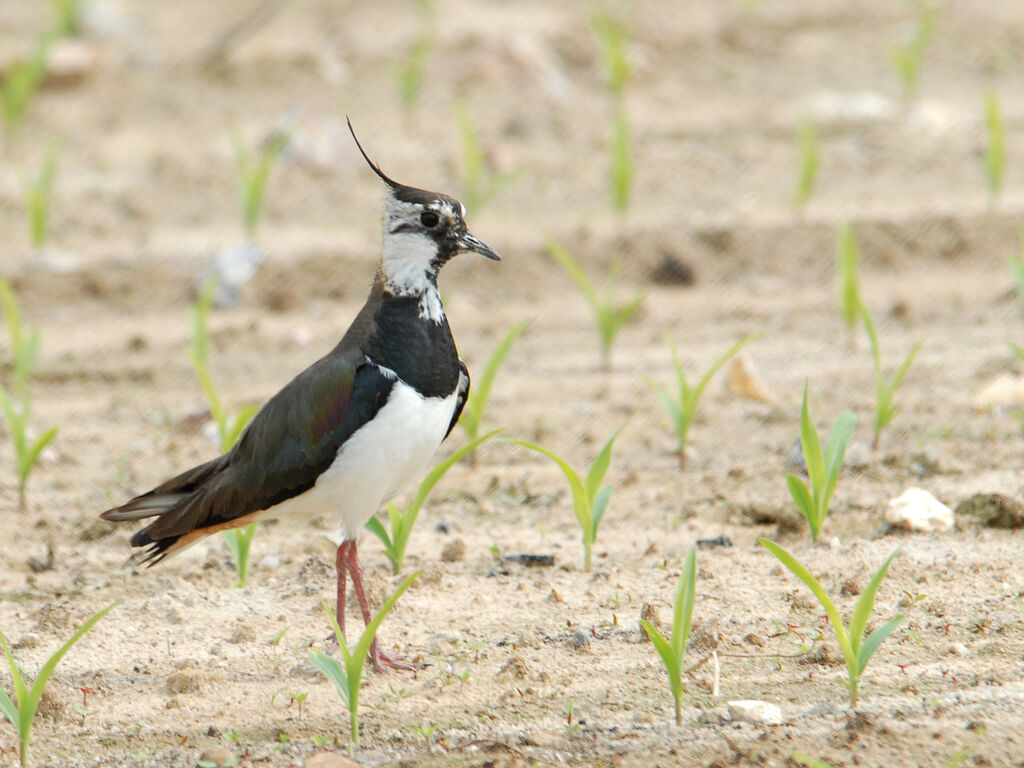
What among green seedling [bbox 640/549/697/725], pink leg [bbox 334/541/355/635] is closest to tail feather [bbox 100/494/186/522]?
pink leg [bbox 334/541/355/635]

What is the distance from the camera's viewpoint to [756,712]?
11.1ft

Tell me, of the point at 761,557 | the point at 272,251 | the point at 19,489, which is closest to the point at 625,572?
the point at 761,557

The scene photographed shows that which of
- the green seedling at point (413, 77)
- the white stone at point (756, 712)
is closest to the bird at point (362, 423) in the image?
the white stone at point (756, 712)

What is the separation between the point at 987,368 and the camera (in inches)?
231

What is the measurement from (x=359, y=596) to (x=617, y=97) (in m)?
4.70

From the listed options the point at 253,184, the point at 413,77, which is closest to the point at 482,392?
the point at 253,184

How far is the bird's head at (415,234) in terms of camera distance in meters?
4.01

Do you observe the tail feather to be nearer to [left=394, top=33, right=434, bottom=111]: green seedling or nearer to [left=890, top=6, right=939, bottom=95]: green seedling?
[left=394, top=33, right=434, bottom=111]: green seedling

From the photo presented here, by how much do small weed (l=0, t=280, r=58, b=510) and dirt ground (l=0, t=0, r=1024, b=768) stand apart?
13 centimetres

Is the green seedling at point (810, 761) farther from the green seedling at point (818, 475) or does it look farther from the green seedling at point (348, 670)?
the green seedling at point (818, 475)

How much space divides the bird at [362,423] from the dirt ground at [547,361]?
1.24ft

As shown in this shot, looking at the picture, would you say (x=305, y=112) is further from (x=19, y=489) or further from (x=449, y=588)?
(x=449, y=588)

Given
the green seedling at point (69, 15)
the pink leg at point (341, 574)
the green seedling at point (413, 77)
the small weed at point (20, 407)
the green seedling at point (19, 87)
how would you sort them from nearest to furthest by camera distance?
the pink leg at point (341, 574) < the small weed at point (20, 407) < the green seedling at point (19, 87) < the green seedling at point (413, 77) < the green seedling at point (69, 15)

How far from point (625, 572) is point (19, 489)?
221 cm
